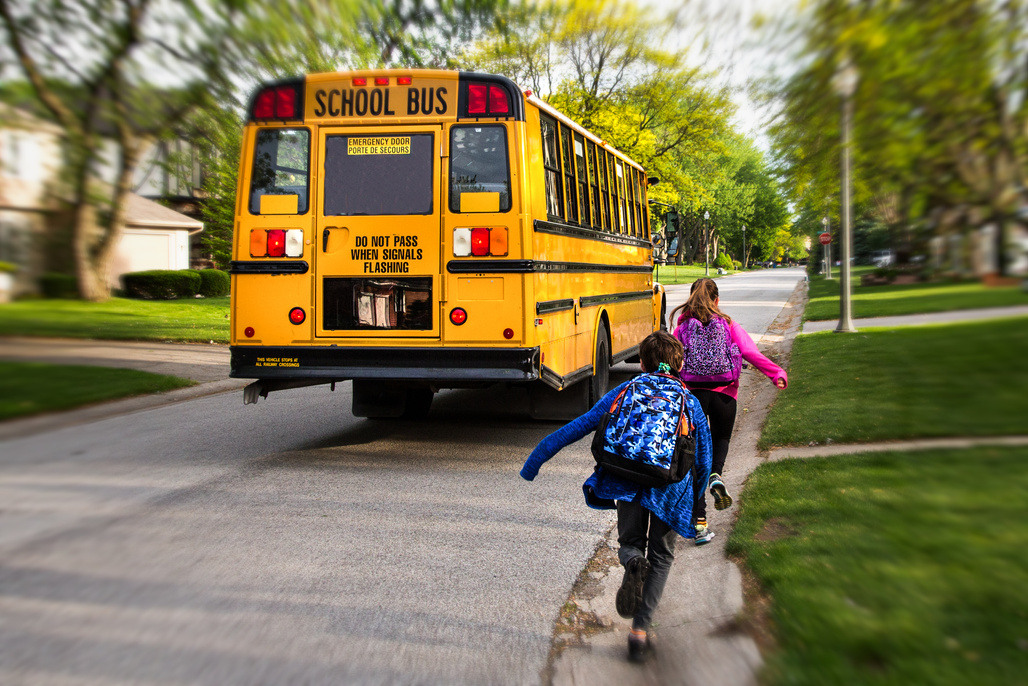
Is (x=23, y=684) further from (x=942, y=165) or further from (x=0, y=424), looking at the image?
(x=942, y=165)

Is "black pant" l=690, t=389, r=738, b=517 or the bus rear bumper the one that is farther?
the bus rear bumper

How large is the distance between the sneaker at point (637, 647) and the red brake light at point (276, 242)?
196 inches

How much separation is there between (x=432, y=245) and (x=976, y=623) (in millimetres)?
5184

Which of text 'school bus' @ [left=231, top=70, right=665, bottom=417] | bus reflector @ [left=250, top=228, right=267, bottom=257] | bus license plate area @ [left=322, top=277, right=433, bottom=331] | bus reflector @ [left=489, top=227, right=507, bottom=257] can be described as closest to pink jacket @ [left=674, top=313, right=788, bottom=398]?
text 'school bus' @ [left=231, top=70, right=665, bottom=417]

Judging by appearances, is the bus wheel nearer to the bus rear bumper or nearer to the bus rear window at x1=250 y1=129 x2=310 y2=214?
the bus rear bumper

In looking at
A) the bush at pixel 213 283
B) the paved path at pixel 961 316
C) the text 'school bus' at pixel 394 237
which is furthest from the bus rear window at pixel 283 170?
the bush at pixel 213 283

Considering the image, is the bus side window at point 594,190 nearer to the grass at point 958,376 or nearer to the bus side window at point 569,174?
the bus side window at point 569,174

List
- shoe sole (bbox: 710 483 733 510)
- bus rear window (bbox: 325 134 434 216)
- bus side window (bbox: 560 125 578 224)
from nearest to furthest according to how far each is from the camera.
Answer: shoe sole (bbox: 710 483 733 510) < bus rear window (bbox: 325 134 434 216) < bus side window (bbox: 560 125 578 224)

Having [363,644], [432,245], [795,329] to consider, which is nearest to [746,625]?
[363,644]

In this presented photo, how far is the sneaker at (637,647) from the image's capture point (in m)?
3.81

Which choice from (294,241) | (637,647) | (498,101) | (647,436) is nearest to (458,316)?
(294,241)

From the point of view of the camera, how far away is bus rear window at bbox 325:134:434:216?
757 cm

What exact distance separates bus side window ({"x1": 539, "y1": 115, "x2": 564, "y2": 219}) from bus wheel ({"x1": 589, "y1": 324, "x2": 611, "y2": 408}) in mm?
2124

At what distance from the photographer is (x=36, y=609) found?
431 cm
